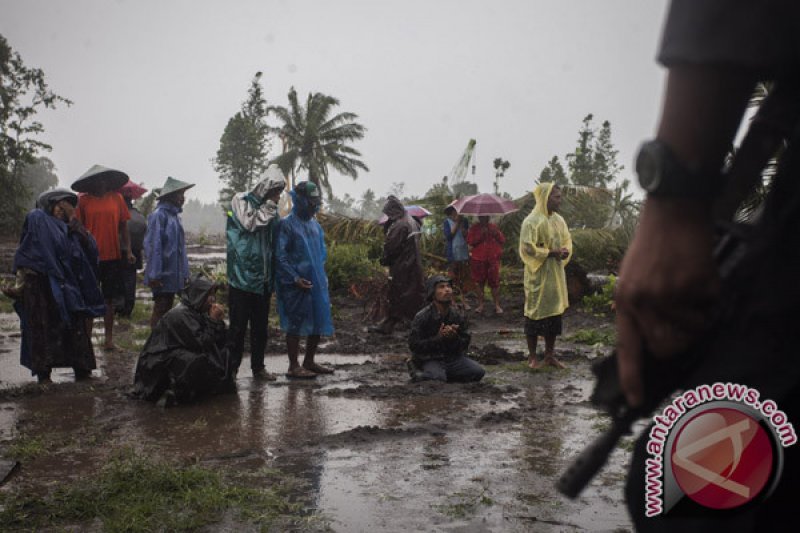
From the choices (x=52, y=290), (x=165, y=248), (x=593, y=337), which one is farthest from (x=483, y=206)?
(x=52, y=290)

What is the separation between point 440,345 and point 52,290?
3303mm

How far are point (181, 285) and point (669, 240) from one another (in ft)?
22.6

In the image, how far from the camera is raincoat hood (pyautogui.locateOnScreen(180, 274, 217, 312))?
5.57 m

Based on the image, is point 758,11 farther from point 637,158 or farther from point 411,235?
point 411,235

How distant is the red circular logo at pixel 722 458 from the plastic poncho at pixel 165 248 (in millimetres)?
6522

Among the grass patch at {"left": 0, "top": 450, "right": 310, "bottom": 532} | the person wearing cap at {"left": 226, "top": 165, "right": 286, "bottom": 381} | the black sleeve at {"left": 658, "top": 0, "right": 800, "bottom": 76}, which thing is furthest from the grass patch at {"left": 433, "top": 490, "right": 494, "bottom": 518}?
the person wearing cap at {"left": 226, "top": 165, "right": 286, "bottom": 381}

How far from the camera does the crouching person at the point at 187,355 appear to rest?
539cm

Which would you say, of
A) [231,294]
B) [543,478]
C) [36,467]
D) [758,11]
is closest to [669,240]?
[758,11]

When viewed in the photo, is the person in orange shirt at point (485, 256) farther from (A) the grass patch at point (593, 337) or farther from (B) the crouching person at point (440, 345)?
(B) the crouching person at point (440, 345)

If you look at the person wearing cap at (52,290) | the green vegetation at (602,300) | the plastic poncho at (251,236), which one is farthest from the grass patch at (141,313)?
the green vegetation at (602,300)

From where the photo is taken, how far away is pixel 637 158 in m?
1.09

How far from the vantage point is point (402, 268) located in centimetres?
986

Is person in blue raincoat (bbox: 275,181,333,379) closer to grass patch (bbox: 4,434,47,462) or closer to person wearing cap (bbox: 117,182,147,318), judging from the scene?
person wearing cap (bbox: 117,182,147,318)

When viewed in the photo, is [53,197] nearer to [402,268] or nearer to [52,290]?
[52,290]
